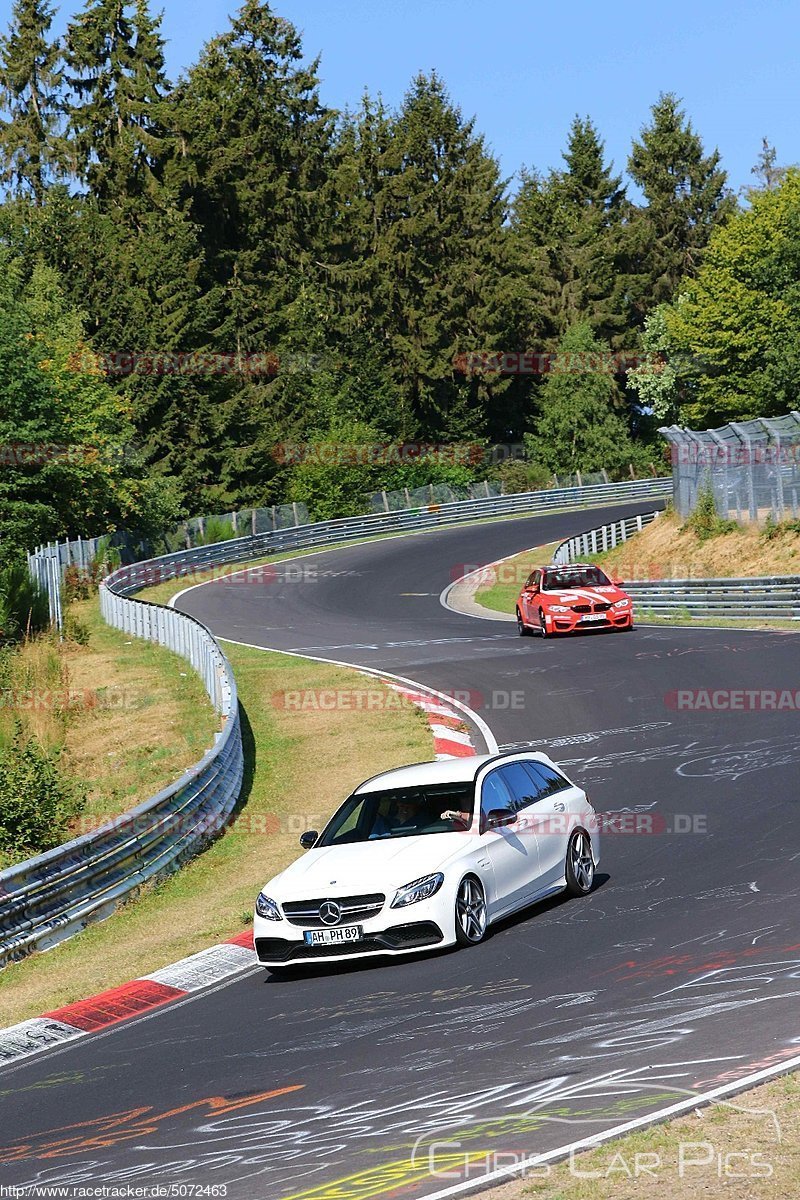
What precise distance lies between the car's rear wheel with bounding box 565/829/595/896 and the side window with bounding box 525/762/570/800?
0.44 metres

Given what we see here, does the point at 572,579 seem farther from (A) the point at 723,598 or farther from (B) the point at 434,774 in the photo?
(B) the point at 434,774

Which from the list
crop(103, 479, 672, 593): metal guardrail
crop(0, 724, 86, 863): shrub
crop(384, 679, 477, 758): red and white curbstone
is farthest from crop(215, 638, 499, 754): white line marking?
crop(103, 479, 672, 593): metal guardrail

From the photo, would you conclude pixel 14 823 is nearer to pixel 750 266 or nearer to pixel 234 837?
pixel 234 837

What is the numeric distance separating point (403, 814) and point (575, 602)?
Answer: 71.2ft

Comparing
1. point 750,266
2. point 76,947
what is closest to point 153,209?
point 750,266

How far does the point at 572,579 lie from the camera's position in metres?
34.6

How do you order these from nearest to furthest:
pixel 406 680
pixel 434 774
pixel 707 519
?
pixel 434 774, pixel 406 680, pixel 707 519

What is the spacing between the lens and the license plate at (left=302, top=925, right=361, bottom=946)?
11492 millimetres

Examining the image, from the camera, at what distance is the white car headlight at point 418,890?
11.5m

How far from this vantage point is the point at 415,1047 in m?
9.02

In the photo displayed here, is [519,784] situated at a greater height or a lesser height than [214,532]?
lesser

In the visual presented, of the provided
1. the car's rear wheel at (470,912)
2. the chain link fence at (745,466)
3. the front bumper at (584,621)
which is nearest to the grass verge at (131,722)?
the front bumper at (584,621)

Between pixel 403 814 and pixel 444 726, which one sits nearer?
pixel 403 814

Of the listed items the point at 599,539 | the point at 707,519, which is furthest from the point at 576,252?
the point at 707,519
